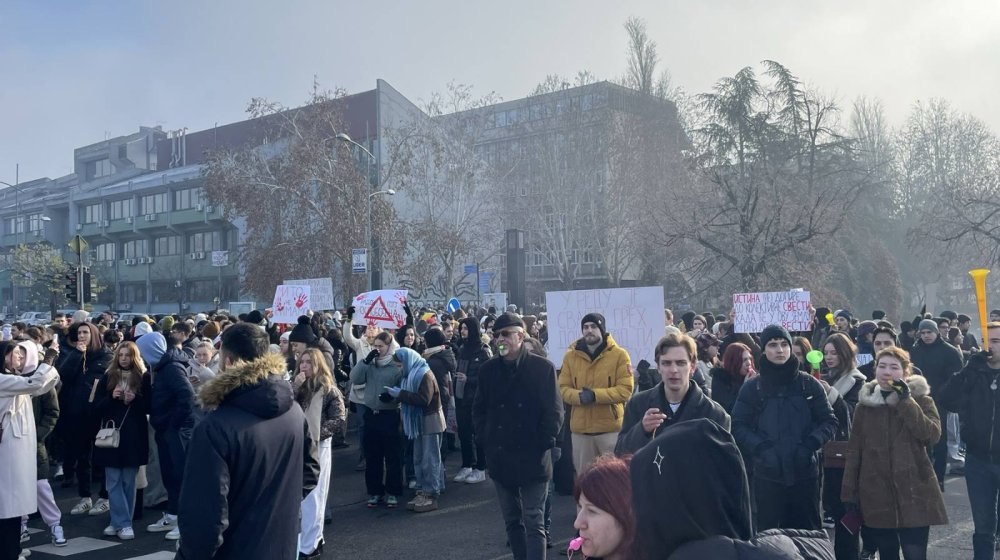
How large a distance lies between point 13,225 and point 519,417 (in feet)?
287

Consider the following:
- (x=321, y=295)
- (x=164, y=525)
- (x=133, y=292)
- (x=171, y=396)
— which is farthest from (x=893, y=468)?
(x=133, y=292)

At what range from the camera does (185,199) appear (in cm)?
6159

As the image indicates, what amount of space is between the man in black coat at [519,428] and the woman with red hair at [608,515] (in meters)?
3.48

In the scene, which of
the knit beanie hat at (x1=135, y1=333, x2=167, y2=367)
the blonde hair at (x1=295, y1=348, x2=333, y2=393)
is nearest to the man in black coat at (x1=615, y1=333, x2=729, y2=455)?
the blonde hair at (x1=295, y1=348, x2=333, y2=393)

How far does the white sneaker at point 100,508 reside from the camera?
347 inches

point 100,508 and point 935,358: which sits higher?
point 935,358

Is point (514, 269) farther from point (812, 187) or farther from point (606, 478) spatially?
point (606, 478)

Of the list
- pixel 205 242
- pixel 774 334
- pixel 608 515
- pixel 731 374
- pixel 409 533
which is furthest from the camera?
pixel 205 242

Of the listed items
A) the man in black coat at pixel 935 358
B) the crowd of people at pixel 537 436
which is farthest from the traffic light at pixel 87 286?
the man in black coat at pixel 935 358

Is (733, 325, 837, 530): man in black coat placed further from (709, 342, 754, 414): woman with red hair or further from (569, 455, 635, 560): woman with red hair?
(569, 455, 635, 560): woman with red hair

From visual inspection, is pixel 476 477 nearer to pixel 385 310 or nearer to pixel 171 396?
pixel 385 310

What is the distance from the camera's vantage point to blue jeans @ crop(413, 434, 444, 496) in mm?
8781

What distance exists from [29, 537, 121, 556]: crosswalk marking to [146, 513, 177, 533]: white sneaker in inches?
16.9

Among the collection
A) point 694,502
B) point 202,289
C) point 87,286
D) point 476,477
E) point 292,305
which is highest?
point 202,289
